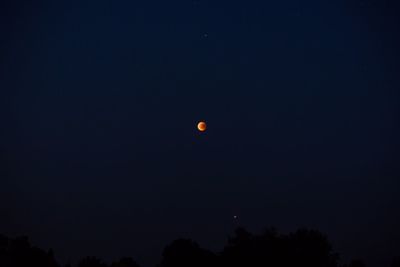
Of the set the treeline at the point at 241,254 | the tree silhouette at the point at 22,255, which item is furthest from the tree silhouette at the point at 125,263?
the tree silhouette at the point at 22,255

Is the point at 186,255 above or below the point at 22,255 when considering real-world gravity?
above

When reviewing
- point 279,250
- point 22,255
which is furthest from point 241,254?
point 22,255

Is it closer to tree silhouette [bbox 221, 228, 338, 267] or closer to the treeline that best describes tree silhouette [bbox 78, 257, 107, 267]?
the treeline

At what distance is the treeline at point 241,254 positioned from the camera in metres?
38.4


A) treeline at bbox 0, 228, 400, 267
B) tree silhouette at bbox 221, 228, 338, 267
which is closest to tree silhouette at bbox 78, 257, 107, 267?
treeline at bbox 0, 228, 400, 267

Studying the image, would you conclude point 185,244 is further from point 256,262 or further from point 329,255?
point 329,255

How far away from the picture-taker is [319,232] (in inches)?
1625

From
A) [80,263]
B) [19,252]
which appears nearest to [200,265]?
[80,263]

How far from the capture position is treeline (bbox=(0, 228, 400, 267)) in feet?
126

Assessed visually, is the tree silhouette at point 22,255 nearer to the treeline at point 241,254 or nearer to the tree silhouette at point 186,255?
the treeline at point 241,254

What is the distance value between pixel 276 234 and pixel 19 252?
1834 cm

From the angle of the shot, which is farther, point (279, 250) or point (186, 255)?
point (186, 255)

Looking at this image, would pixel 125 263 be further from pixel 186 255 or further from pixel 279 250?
pixel 279 250

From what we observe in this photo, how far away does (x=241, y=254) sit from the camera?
39.4 metres
